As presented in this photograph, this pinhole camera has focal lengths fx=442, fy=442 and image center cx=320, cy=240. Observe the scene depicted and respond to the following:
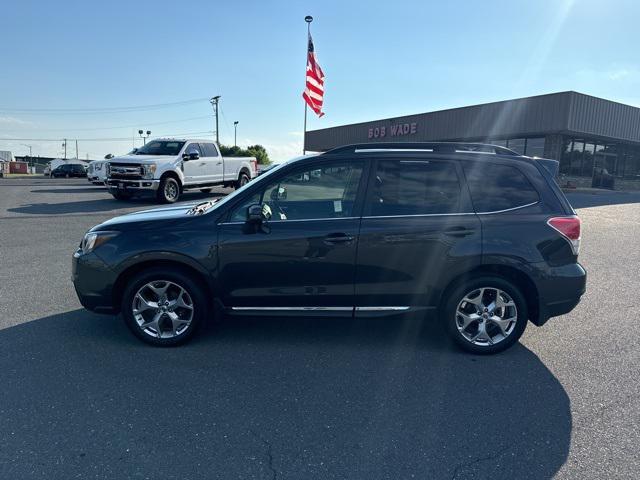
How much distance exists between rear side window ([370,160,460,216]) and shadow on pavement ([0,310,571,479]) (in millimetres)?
1314

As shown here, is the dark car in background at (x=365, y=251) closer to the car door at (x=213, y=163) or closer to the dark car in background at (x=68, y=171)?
the car door at (x=213, y=163)

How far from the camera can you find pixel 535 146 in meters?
26.9

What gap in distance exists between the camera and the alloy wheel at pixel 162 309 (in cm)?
398

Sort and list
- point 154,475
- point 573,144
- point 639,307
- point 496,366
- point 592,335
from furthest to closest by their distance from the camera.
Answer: point 573,144 < point 639,307 < point 592,335 < point 496,366 < point 154,475

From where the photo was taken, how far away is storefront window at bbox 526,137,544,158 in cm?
2647

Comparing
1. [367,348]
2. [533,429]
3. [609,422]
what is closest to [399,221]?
[367,348]

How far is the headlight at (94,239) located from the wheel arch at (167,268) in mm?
329

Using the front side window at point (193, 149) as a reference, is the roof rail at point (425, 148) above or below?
below

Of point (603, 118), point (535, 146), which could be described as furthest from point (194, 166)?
point (603, 118)

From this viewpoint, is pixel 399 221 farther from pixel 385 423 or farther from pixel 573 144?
pixel 573 144

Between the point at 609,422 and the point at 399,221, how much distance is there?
6.85 feet

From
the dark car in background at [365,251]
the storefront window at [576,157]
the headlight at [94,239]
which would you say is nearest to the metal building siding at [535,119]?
the storefront window at [576,157]

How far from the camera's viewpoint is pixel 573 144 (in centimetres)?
2636

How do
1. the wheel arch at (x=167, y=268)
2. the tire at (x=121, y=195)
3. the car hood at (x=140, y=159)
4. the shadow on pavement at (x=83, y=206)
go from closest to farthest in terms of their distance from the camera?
the wheel arch at (x=167, y=268) → the shadow on pavement at (x=83, y=206) → the car hood at (x=140, y=159) → the tire at (x=121, y=195)
